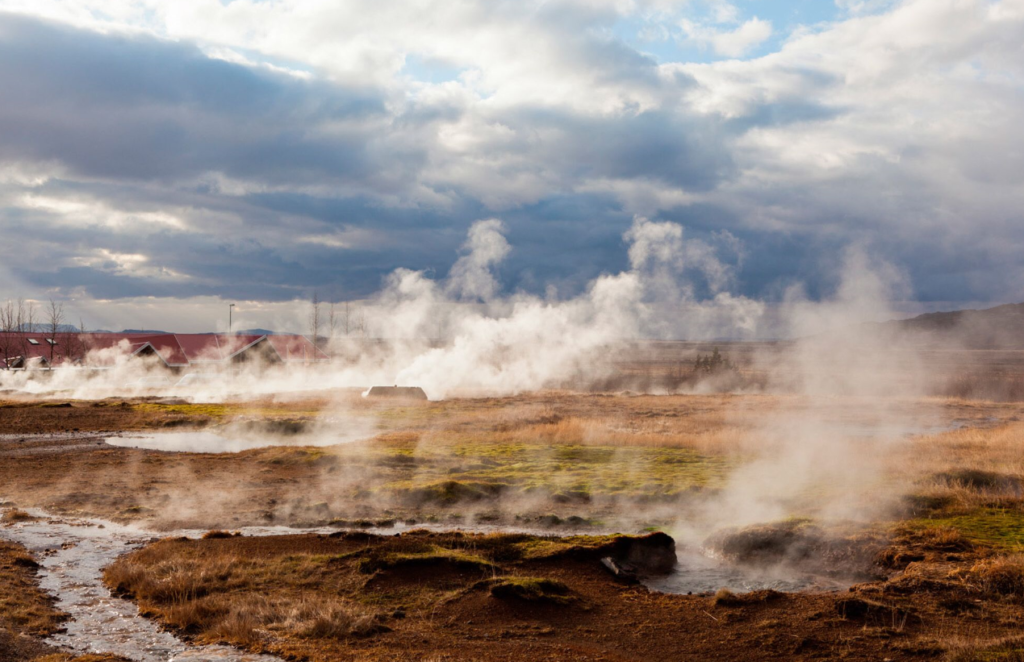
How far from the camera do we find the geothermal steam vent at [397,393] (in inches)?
2579

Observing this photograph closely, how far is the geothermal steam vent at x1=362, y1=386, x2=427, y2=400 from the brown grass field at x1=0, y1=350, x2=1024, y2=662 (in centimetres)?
2155

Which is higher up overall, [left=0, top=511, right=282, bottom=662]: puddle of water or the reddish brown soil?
the reddish brown soil

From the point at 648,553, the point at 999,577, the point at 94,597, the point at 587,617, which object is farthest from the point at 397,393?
the point at 999,577

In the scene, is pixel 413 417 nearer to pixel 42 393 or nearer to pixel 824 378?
pixel 42 393

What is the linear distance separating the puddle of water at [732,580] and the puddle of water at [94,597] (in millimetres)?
8382

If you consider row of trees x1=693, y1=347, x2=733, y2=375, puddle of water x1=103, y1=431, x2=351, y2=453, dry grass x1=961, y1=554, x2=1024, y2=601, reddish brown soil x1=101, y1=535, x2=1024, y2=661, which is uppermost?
row of trees x1=693, y1=347, x2=733, y2=375

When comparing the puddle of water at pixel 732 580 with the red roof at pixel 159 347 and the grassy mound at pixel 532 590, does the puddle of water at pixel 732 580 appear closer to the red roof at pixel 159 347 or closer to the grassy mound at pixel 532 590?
the grassy mound at pixel 532 590

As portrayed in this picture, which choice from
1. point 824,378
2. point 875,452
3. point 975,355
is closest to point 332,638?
point 875,452

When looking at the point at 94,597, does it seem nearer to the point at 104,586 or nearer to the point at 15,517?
the point at 104,586

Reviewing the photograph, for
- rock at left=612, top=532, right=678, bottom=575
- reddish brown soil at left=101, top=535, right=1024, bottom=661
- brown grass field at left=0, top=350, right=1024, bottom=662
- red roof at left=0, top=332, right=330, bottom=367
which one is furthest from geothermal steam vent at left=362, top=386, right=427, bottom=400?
rock at left=612, top=532, right=678, bottom=575

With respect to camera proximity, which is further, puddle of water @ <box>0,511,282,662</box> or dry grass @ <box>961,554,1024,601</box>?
dry grass @ <box>961,554,1024,601</box>

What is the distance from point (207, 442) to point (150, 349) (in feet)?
163

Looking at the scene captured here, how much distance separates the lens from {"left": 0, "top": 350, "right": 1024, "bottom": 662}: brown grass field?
11891 millimetres

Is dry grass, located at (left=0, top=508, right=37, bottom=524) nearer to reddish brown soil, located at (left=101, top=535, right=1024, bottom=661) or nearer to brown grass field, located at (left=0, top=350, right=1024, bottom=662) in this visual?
brown grass field, located at (left=0, top=350, right=1024, bottom=662)
